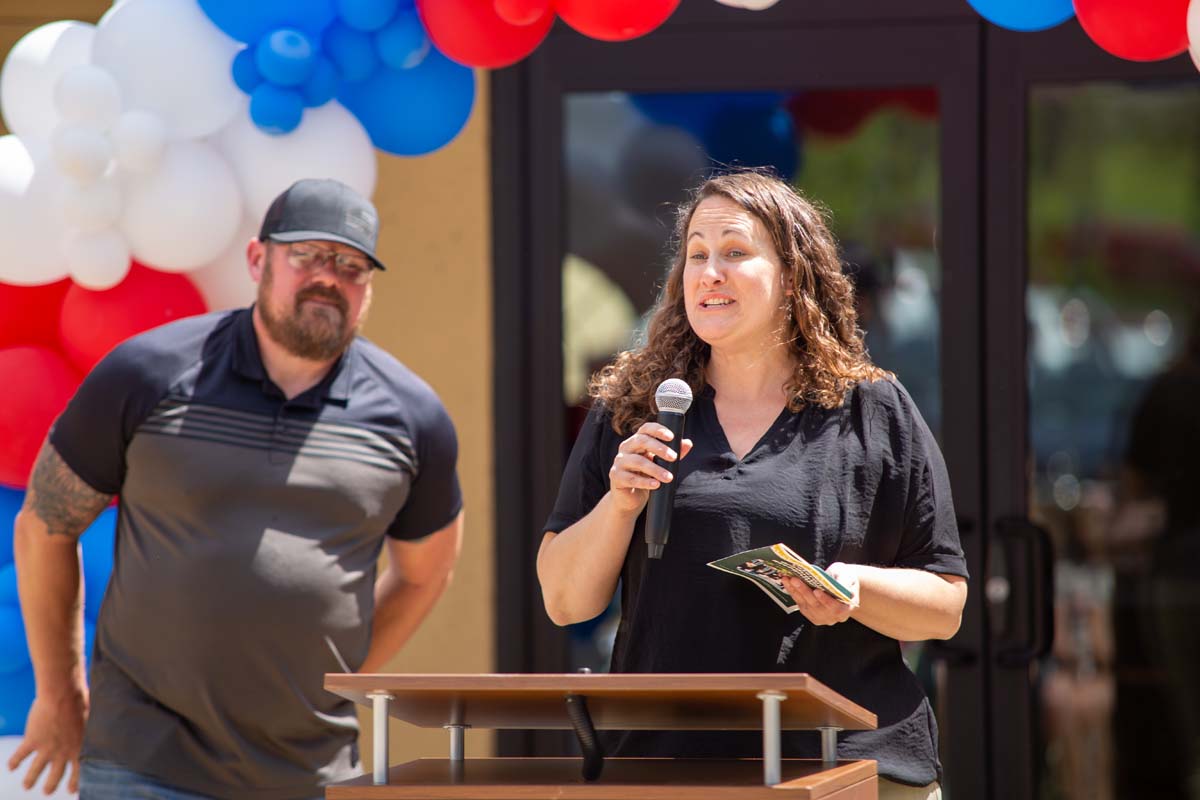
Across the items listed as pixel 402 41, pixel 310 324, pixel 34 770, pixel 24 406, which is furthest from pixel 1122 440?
pixel 34 770

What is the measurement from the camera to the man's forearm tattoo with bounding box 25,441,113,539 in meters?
3.30

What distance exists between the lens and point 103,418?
327cm

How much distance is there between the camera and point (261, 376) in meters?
3.36

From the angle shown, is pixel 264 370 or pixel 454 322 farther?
pixel 454 322

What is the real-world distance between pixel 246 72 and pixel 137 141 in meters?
Result: 0.31

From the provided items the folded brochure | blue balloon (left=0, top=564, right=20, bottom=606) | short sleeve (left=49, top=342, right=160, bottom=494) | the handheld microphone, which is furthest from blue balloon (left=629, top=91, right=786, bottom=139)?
the folded brochure

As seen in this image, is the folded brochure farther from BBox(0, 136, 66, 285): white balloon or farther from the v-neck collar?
BBox(0, 136, 66, 285): white balloon

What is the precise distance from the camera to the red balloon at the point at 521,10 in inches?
137

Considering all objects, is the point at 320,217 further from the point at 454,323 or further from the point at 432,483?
the point at 454,323

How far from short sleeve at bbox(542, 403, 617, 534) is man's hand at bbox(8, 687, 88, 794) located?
144 centimetres

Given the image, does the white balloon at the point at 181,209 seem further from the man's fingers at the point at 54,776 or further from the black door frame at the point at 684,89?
the black door frame at the point at 684,89

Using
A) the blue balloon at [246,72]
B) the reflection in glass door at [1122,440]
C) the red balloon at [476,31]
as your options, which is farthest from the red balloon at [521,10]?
the reflection in glass door at [1122,440]

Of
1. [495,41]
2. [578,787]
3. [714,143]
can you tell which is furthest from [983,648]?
[578,787]

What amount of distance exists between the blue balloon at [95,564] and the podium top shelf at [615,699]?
158 cm
